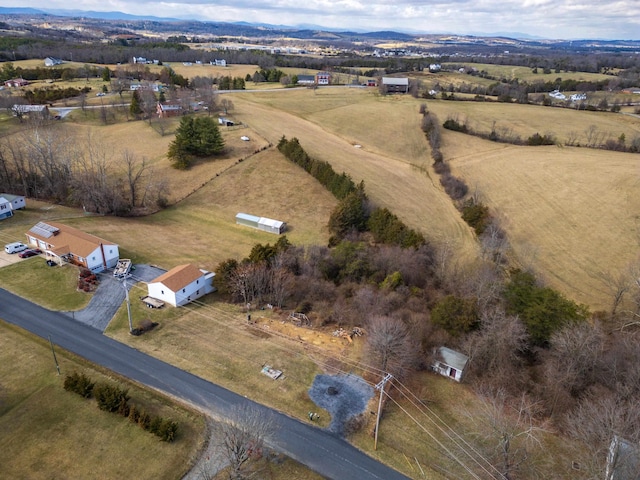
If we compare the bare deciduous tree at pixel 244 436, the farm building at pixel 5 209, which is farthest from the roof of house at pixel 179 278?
the farm building at pixel 5 209

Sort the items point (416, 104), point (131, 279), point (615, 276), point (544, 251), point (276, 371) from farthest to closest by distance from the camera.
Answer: point (416, 104) < point (544, 251) < point (615, 276) < point (131, 279) < point (276, 371)

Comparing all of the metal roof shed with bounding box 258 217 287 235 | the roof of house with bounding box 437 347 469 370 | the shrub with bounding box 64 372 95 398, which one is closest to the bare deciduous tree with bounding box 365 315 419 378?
the roof of house with bounding box 437 347 469 370

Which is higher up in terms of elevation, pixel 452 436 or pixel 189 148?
pixel 189 148

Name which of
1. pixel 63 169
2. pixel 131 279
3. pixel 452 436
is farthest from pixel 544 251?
pixel 63 169

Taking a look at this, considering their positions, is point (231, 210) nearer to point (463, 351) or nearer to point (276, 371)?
point (276, 371)

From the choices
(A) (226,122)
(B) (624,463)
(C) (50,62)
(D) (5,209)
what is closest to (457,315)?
(B) (624,463)

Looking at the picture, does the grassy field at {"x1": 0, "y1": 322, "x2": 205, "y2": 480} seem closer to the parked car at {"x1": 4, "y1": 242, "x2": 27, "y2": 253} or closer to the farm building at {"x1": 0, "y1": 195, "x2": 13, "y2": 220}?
the parked car at {"x1": 4, "y1": 242, "x2": 27, "y2": 253}

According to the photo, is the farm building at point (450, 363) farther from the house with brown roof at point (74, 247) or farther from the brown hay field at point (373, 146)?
the house with brown roof at point (74, 247)
